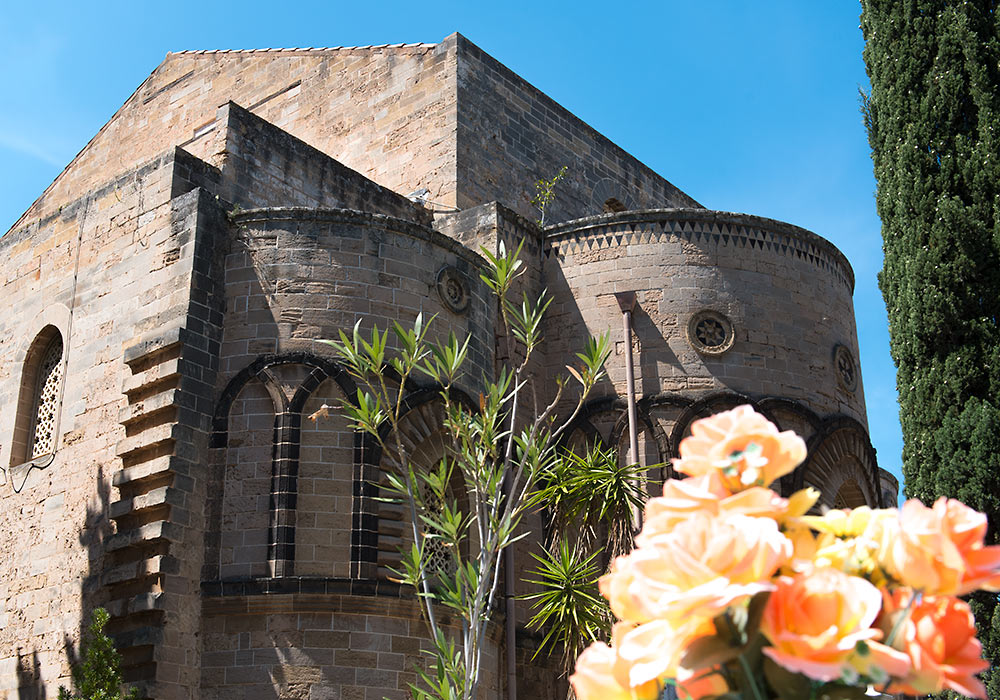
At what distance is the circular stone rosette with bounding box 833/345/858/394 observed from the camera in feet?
52.7

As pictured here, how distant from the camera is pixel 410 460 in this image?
12273 millimetres

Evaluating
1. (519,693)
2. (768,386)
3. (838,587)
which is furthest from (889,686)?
(768,386)

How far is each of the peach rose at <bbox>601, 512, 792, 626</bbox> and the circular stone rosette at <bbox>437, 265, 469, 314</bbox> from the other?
37.7 ft

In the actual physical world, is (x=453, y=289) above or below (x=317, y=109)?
below

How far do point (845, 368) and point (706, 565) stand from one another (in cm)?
1493

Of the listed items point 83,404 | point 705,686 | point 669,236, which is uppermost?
point 669,236

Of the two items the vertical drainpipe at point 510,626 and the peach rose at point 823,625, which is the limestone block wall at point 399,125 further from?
the peach rose at point 823,625

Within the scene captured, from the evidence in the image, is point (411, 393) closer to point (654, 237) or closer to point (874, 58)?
point (654, 237)

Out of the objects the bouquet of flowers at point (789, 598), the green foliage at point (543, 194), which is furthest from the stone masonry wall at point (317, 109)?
the bouquet of flowers at point (789, 598)

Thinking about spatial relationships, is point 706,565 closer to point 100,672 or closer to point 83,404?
point 100,672

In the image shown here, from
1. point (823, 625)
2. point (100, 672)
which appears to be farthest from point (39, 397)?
point (823, 625)

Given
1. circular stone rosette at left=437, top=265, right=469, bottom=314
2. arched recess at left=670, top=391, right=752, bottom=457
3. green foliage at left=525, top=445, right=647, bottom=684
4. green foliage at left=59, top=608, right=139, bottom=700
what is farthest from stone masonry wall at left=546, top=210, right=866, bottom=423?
A: green foliage at left=59, top=608, right=139, bottom=700

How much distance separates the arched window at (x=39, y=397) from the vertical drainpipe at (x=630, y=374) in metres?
6.71

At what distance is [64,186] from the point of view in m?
21.8
